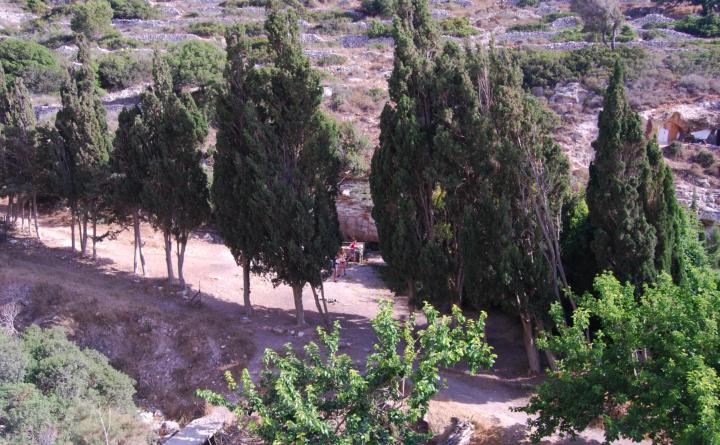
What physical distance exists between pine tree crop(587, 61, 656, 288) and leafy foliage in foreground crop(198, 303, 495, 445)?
5.80m

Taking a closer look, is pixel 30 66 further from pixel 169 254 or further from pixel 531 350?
pixel 531 350

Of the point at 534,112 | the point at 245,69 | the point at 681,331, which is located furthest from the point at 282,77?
the point at 681,331

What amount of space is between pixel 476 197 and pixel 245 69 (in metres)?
7.65

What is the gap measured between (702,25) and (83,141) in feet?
178

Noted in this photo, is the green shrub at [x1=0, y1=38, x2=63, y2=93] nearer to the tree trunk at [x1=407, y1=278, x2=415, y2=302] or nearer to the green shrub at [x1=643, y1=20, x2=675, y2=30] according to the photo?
the tree trunk at [x1=407, y1=278, x2=415, y2=302]

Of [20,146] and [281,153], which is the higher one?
[281,153]

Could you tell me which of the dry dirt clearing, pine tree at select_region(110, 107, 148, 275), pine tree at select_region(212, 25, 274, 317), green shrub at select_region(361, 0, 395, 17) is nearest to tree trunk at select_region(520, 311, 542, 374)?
the dry dirt clearing

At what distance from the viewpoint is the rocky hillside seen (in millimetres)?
33312

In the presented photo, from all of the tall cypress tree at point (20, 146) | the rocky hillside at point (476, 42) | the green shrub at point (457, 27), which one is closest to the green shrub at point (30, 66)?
the rocky hillside at point (476, 42)

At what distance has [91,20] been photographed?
196ft

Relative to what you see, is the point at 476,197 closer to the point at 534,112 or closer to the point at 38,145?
the point at 534,112

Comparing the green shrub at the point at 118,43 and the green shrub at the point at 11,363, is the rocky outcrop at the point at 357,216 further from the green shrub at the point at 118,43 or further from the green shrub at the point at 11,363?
the green shrub at the point at 118,43

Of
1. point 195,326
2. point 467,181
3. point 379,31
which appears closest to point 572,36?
point 379,31

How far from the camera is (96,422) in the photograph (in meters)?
13.1
